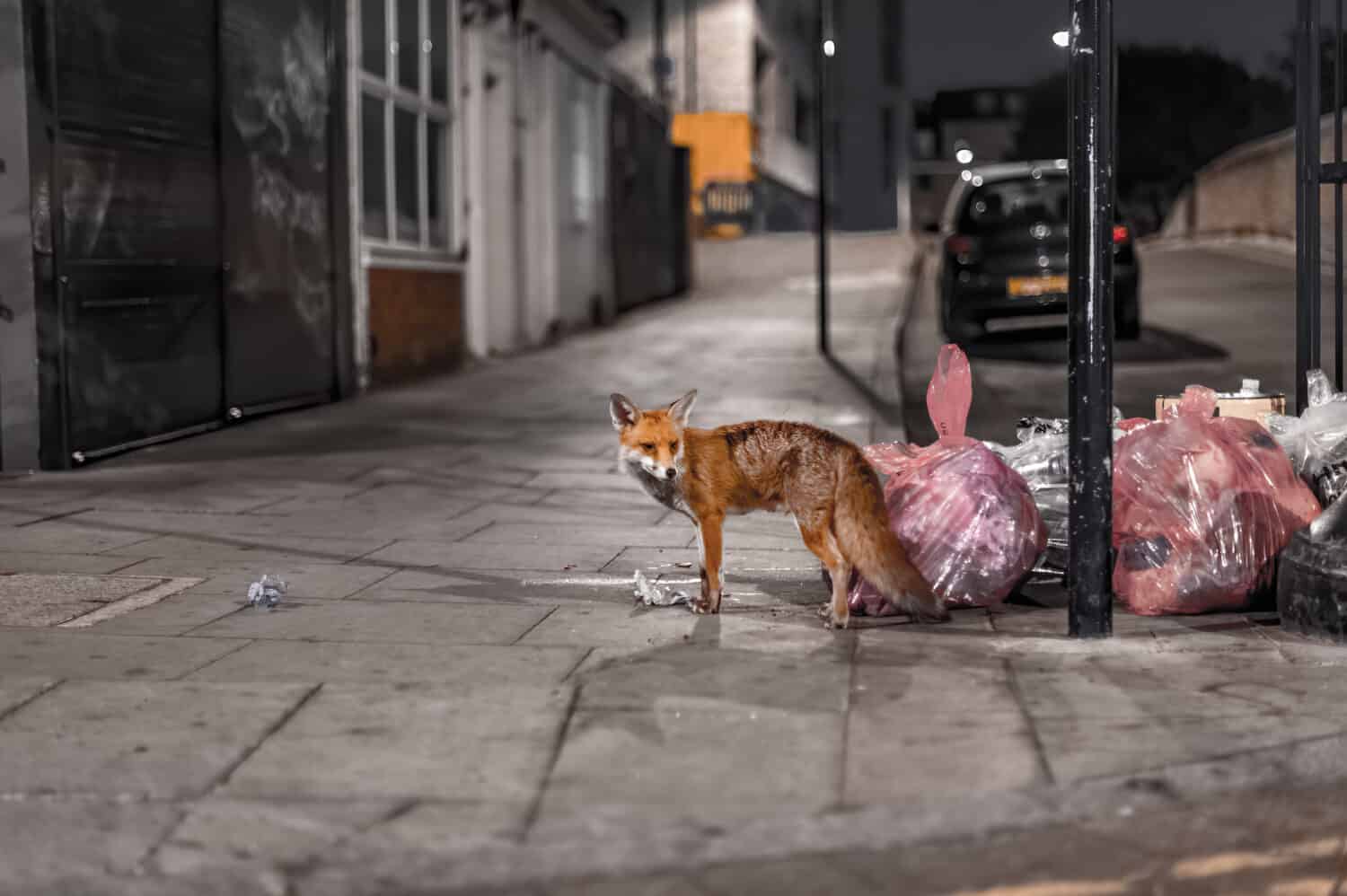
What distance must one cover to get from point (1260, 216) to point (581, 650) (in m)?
31.4

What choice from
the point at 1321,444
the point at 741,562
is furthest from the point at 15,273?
the point at 1321,444

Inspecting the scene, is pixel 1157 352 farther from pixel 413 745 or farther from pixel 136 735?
pixel 136 735

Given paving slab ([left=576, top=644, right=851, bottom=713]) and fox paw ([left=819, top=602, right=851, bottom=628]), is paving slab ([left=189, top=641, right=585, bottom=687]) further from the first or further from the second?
fox paw ([left=819, top=602, right=851, bottom=628])

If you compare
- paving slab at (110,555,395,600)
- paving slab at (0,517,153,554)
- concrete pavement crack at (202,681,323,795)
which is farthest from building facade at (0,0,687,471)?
concrete pavement crack at (202,681,323,795)

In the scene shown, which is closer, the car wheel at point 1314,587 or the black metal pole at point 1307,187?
the car wheel at point 1314,587

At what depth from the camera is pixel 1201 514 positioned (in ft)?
20.4

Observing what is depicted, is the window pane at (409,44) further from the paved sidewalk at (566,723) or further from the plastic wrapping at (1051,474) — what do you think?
the plastic wrapping at (1051,474)

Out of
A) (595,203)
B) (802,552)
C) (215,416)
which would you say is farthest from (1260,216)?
(802,552)

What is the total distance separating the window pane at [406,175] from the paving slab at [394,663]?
11657 mm

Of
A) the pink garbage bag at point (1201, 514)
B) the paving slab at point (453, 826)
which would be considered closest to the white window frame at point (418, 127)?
the pink garbage bag at point (1201, 514)

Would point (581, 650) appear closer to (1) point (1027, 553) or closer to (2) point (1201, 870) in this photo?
(1) point (1027, 553)

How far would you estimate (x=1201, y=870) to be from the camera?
3727 mm

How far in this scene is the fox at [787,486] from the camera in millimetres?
5836

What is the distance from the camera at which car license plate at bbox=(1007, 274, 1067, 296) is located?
17.1m
